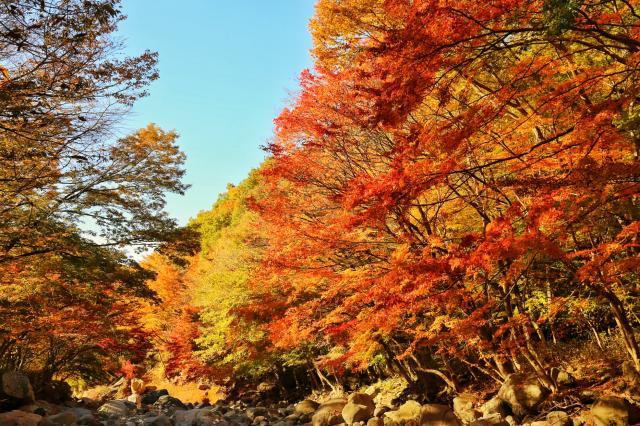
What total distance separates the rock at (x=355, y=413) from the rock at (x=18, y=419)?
7.32m

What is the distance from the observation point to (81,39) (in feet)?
18.1

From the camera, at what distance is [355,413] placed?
37.7 ft

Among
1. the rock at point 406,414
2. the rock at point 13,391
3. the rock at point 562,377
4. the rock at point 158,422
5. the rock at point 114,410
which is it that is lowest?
the rock at point 406,414

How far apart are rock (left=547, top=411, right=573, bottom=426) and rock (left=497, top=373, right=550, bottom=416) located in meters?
0.60

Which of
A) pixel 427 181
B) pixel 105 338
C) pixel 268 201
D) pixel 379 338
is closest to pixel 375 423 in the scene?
pixel 379 338

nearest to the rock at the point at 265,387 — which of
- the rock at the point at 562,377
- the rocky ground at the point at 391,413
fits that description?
the rocky ground at the point at 391,413

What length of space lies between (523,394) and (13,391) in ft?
40.3

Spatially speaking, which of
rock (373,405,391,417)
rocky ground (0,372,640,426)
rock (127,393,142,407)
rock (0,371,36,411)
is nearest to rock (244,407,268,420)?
rocky ground (0,372,640,426)

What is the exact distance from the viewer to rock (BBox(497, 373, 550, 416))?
839 centimetres

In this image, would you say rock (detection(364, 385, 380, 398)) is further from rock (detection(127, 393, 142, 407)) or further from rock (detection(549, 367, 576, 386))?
rock (detection(127, 393, 142, 407))

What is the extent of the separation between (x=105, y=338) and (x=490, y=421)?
37.9 feet

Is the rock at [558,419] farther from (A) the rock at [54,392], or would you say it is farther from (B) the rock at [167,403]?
(B) the rock at [167,403]

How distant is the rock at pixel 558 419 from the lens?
292 inches

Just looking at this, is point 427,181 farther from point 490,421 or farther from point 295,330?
point 295,330
